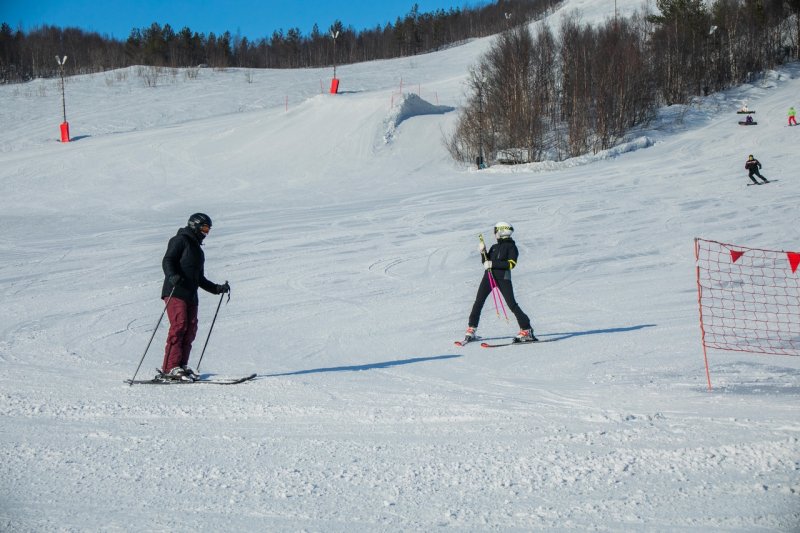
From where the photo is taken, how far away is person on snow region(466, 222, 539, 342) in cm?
927

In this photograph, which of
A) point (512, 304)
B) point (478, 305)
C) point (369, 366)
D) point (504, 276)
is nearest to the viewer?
point (369, 366)

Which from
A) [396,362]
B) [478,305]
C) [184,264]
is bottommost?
[396,362]

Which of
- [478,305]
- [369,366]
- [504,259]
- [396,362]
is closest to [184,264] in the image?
[369,366]

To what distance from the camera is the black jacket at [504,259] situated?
933cm

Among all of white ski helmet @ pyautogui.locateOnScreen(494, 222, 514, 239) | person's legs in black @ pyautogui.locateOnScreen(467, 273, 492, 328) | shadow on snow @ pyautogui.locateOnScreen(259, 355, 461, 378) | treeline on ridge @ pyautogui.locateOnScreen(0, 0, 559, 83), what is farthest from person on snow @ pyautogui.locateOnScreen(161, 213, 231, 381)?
treeline on ridge @ pyautogui.locateOnScreen(0, 0, 559, 83)

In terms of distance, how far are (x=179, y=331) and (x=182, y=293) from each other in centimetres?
40

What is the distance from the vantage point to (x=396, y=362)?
8.49m

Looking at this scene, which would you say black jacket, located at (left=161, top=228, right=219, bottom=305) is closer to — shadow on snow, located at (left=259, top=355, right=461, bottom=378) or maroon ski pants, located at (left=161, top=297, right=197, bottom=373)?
maroon ski pants, located at (left=161, top=297, right=197, bottom=373)

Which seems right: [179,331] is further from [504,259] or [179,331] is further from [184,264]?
[504,259]

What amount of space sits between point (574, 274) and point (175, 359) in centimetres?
895

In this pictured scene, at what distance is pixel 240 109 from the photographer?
4903cm

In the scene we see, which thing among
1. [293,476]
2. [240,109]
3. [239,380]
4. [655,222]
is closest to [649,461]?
[293,476]

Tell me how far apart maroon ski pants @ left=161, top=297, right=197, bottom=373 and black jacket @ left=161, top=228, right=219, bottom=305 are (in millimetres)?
87

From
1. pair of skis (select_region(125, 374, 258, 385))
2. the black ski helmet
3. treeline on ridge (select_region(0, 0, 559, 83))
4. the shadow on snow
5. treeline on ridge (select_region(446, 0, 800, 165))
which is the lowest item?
the shadow on snow
